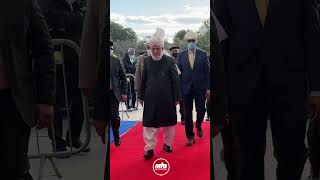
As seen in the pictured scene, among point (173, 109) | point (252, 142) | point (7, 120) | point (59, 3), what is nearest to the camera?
point (7, 120)

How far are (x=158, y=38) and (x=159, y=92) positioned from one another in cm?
37

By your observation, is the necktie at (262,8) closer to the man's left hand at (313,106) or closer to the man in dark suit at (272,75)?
the man in dark suit at (272,75)

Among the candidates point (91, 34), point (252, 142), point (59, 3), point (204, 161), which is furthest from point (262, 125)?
point (59, 3)

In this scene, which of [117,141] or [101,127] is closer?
[101,127]

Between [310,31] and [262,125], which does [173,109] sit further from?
[310,31]

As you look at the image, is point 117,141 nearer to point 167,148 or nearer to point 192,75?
point 167,148

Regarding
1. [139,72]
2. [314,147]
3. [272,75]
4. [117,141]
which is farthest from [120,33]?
[314,147]

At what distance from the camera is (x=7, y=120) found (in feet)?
7.04

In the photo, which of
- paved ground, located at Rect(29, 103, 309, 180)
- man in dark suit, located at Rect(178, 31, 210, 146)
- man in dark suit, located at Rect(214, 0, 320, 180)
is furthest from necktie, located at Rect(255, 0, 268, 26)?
paved ground, located at Rect(29, 103, 309, 180)

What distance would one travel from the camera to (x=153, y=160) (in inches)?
102

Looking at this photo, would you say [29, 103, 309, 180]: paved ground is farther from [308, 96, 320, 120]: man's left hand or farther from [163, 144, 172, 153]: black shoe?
[308, 96, 320, 120]: man's left hand

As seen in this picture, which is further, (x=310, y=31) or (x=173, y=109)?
(x=173, y=109)

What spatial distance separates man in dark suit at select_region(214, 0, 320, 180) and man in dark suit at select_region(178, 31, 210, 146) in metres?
0.18

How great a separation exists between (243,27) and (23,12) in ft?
3.20
